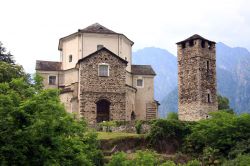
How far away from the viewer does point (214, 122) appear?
5188 cm

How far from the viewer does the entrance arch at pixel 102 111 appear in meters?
62.1

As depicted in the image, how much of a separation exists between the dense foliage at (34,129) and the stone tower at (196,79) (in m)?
37.0

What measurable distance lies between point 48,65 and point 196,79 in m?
19.2

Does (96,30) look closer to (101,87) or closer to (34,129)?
(101,87)

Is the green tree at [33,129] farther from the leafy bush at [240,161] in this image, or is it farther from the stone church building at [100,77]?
the stone church building at [100,77]

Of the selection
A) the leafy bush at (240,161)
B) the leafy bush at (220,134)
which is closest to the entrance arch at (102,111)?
the leafy bush at (220,134)

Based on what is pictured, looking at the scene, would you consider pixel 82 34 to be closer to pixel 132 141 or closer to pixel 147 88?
pixel 147 88

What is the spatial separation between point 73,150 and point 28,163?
4.37 metres

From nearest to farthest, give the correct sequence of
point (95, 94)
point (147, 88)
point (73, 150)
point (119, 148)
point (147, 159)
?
point (73, 150)
point (147, 159)
point (119, 148)
point (95, 94)
point (147, 88)

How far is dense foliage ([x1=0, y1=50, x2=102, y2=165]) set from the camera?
85.4 feet

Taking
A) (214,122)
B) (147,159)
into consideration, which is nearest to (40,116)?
(147,159)

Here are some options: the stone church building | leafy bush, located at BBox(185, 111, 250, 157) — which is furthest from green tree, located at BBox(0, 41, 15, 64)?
leafy bush, located at BBox(185, 111, 250, 157)

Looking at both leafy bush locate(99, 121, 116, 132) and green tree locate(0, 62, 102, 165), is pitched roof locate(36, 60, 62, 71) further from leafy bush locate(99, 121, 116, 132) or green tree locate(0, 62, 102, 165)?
green tree locate(0, 62, 102, 165)

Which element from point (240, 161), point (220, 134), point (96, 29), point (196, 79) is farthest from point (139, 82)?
point (240, 161)
